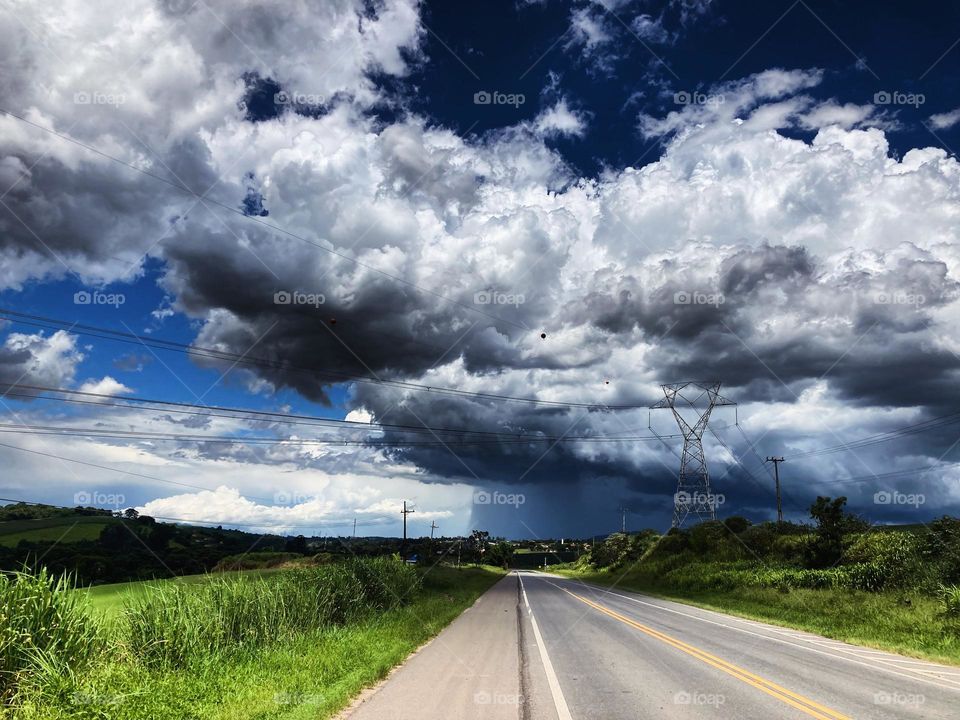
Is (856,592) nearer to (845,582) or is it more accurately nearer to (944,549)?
(845,582)

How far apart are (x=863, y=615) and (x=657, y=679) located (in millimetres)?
16185

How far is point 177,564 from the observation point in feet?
261

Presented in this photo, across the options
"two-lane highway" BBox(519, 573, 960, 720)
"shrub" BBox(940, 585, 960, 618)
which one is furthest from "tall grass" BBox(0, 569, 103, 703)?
"shrub" BBox(940, 585, 960, 618)

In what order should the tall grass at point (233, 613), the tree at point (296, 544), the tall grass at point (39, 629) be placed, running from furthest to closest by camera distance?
the tree at point (296, 544), the tall grass at point (233, 613), the tall grass at point (39, 629)

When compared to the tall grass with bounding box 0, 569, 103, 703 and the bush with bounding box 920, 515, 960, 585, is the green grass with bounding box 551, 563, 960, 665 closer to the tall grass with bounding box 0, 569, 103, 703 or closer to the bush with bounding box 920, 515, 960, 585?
the bush with bounding box 920, 515, 960, 585

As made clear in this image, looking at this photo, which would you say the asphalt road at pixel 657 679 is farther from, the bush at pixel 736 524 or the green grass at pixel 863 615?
the bush at pixel 736 524

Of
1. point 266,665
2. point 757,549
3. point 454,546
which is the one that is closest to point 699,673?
point 266,665

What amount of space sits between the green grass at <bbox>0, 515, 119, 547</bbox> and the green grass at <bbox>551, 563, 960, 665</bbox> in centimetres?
10254

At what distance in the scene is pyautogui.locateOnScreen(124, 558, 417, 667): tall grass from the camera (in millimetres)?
11766

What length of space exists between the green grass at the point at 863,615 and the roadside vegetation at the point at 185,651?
13.8 meters

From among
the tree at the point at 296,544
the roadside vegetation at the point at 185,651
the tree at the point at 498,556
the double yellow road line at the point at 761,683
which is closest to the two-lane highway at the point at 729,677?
the double yellow road line at the point at 761,683

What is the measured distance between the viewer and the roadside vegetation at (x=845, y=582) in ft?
63.9

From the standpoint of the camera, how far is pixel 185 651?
11.7 metres

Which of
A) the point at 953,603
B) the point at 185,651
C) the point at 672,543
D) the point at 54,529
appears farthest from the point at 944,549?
the point at 54,529
